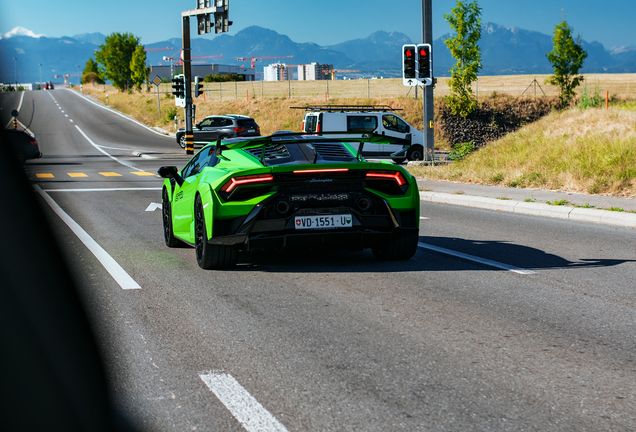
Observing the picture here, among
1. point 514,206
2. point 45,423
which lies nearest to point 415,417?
point 45,423

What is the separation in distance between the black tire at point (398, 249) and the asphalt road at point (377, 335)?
16cm

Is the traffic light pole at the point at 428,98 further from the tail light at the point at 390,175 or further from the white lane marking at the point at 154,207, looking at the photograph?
the tail light at the point at 390,175

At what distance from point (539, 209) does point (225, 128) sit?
975 inches

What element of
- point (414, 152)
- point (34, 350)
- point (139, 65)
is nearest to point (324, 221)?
point (34, 350)

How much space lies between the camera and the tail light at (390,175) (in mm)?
6746

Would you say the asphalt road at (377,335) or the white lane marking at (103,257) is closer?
the asphalt road at (377,335)

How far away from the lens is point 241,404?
3.46 m

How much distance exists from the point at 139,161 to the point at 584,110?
18.7 meters

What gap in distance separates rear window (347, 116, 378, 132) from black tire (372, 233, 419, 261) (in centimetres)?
1810

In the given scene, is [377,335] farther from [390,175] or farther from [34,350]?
[390,175]

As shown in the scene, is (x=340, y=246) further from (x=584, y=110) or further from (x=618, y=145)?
(x=584, y=110)

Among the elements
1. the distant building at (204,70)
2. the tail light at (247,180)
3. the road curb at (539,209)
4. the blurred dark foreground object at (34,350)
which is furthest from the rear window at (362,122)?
the distant building at (204,70)

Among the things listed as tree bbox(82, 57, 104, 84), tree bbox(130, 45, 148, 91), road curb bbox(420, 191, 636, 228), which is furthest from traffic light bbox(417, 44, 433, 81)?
tree bbox(82, 57, 104, 84)

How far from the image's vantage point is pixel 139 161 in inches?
1188
